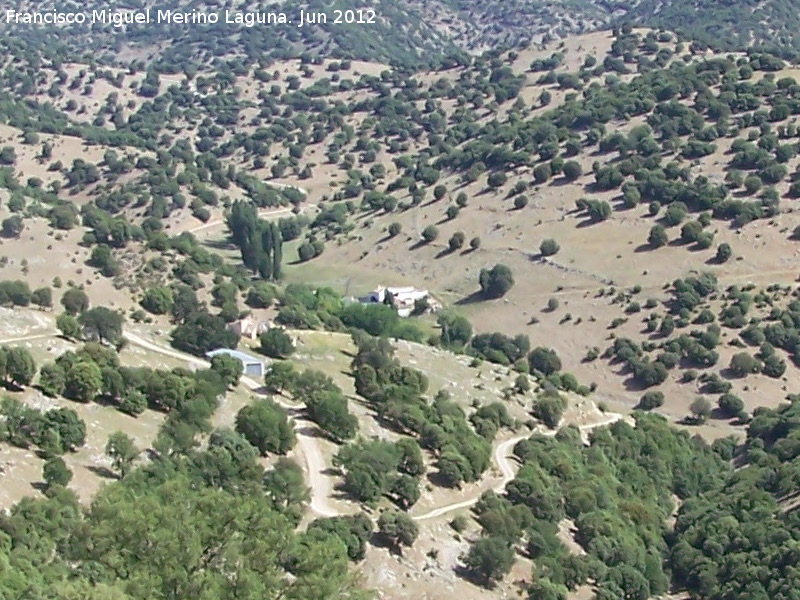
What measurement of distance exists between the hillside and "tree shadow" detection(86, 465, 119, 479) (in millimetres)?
104

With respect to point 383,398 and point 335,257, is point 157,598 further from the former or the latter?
point 335,257

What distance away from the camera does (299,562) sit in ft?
75.0

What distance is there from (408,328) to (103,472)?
4217cm

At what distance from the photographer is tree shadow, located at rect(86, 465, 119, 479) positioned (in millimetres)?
39347

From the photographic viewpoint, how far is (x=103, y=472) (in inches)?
1560

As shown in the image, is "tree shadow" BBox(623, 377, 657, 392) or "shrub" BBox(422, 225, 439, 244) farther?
"shrub" BBox(422, 225, 439, 244)

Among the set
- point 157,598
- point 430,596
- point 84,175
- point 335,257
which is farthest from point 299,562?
point 84,175

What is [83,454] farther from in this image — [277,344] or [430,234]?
[430,234]

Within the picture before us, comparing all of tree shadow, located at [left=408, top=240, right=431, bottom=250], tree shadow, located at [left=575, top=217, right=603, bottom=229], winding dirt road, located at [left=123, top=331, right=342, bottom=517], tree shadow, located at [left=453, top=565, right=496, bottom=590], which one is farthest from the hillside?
tree shadow, located at [left=408, top=240, right=431, bottom=250]

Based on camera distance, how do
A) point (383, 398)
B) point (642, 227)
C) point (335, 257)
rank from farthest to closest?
point (335, 257)
point (642, 227)
point (383, 398)

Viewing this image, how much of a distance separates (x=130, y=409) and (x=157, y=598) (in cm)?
2464

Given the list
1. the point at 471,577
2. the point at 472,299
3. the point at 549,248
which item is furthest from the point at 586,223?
the point at 471,577

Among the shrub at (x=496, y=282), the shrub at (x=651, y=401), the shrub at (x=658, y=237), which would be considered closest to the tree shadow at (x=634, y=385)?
the shrub at (x=651, y=401)

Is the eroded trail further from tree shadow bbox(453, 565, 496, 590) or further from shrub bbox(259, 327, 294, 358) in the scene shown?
shrub bbox(259, 327, 294, 358)
